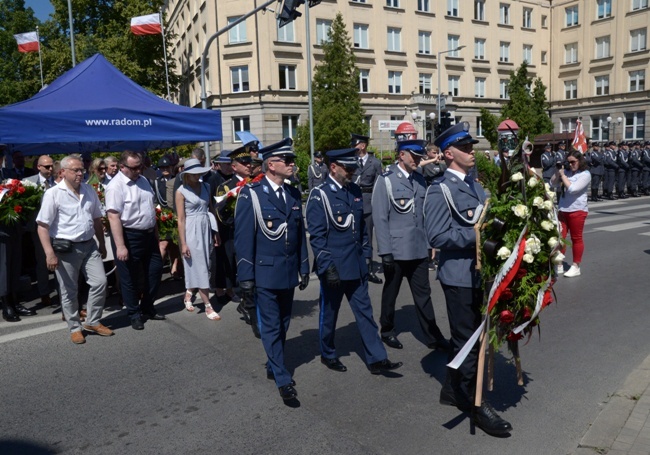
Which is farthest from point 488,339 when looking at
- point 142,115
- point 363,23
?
point 363,23

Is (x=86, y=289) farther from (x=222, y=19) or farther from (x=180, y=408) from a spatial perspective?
(x=222, y=19)

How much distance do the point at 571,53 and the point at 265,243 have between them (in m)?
57.7

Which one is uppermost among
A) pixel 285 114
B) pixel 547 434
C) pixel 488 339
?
pixel 285 114

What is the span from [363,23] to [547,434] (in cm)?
4302

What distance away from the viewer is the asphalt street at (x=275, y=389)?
3.96 meters

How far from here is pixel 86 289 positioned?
828 centimetres

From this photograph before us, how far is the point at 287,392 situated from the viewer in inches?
178

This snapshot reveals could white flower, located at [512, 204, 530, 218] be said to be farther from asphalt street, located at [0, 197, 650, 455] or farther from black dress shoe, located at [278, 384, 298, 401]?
black dress shoe, located at [278, 384, 298, 401]

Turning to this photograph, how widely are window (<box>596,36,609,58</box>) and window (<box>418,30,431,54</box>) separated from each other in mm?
17243

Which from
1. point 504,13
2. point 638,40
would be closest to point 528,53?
point 504,13

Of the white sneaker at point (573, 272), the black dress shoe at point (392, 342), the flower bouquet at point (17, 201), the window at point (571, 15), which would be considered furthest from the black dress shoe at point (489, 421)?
the window at point (571, 15)

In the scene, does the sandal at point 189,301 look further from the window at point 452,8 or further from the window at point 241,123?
the window at point 452,8

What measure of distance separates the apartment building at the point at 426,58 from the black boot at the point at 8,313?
33.0 m

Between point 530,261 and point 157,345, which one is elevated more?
point 530,261
